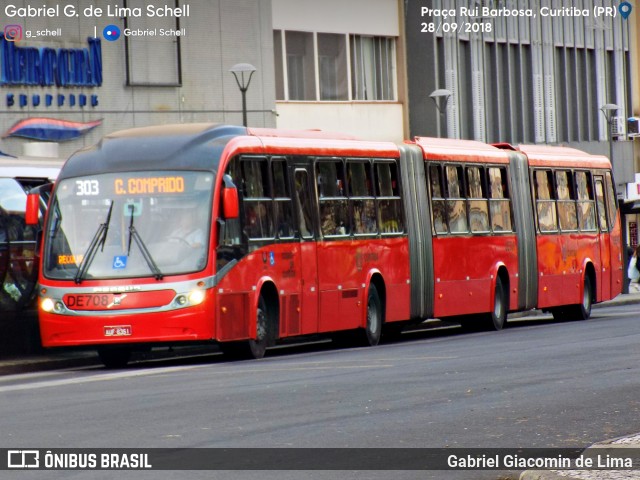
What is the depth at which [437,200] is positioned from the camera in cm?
2852

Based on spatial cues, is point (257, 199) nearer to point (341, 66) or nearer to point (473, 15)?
point (341, 66)

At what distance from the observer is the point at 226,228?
21375 mm

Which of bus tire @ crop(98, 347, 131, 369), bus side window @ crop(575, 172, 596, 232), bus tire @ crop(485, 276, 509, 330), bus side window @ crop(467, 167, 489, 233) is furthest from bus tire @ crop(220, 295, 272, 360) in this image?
bus side window @ crop(575, 172, 596, 232)

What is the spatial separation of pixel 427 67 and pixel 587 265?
18412 millimetres

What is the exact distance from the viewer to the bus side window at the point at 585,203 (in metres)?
34.5

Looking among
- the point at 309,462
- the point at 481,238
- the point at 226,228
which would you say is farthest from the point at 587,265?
the point at 309,462

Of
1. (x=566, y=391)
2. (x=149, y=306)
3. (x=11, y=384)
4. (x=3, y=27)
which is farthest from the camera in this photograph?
(x=3, y=27)

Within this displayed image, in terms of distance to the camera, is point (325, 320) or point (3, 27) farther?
point (3, 27)

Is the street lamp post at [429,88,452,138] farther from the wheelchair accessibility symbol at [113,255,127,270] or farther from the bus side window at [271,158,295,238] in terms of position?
the wheelchair accessibility symbol at [113,255,127,270]

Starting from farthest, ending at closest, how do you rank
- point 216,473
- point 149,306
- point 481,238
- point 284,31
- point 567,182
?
point 284,31 < point 567,182 < point 481,238 < point 149,306 < point 216,473

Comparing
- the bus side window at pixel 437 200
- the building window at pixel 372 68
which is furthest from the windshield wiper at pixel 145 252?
the building window at pixel 372 68

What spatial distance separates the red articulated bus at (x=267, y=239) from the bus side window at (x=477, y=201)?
0.14ft

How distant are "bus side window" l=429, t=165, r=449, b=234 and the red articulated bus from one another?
0.03m

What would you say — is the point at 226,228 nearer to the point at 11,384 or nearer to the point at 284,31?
the point at 11,384
